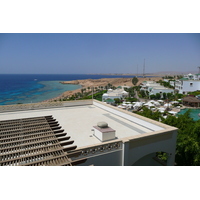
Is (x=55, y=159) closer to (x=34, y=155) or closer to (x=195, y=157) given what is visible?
(x=34, y=155)

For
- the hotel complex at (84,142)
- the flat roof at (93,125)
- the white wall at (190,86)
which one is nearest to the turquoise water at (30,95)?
the white wall at (190,86)

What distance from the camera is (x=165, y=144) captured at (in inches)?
291

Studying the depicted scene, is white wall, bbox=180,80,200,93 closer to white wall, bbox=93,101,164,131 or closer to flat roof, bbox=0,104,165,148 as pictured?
white wall, bbox=93,101,164,131

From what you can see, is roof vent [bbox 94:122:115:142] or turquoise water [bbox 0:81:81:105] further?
turquoise water [bbox 0:81:81:105]

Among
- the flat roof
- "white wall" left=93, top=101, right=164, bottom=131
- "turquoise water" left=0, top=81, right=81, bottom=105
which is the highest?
"white wall" left=93, top=101, right=164, bottom=131

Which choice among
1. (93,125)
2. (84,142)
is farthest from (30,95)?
(84,142)

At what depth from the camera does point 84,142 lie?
695 cm

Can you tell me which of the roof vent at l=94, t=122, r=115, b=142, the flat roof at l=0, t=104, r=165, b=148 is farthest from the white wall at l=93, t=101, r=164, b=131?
the roof vent at l=94, t=122, r=115, b=142

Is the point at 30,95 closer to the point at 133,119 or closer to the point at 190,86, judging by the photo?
the point at 190,86

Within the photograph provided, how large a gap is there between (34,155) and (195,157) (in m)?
8.70

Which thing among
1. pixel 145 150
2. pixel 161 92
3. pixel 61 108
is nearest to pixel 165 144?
pixel 145 150

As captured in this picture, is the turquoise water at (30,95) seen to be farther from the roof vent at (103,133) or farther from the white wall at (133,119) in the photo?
the roof vent at (103,133)

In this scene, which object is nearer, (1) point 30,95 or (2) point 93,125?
(2) point 93,125

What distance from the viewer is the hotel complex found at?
522 centimetres
